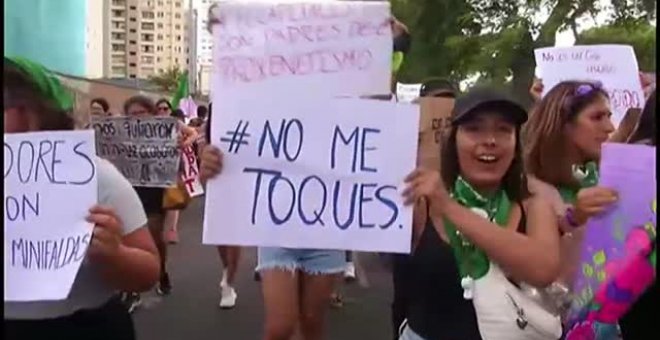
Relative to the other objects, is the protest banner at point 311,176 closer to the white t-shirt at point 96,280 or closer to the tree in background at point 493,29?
the white t-shirt at point 96,280

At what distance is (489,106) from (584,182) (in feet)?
2.34

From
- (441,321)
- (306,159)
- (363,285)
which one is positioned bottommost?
(363,285)

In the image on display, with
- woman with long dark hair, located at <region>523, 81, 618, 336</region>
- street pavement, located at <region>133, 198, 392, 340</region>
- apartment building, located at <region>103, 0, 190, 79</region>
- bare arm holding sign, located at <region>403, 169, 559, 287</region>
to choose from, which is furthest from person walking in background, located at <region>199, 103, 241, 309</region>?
apartment building, located at <region>103, 0, 190, 79</region>

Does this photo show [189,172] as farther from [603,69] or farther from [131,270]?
[131,270]

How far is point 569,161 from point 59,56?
24.9 feet

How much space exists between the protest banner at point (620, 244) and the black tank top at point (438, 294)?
17 centimetres

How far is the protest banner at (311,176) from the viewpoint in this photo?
2.38 m

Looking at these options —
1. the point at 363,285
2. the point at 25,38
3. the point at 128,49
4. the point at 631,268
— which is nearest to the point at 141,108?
the point at 25,38

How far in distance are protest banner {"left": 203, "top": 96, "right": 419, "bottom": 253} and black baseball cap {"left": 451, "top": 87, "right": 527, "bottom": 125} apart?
17 centimetres

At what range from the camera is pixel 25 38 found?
740 centimetres

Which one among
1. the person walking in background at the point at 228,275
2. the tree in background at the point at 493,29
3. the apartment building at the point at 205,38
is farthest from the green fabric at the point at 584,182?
the tree in background at the point at 493,29

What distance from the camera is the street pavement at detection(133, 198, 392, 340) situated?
20.0 feet

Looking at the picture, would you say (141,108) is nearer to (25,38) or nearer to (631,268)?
(25,38)

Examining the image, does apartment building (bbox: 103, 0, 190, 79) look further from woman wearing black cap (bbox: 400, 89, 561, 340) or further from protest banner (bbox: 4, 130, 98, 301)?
protest banner (bbox: 4, 130, 98, 301)
